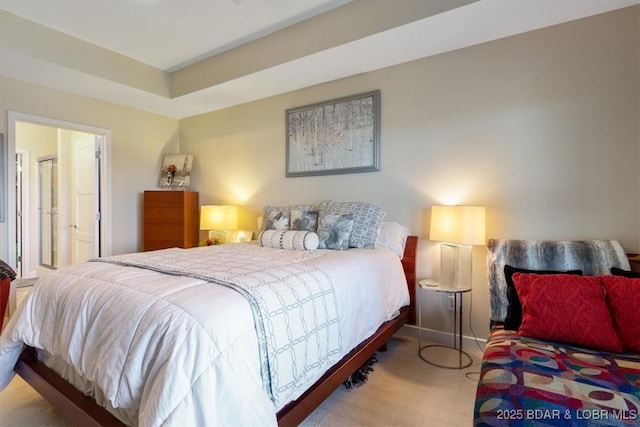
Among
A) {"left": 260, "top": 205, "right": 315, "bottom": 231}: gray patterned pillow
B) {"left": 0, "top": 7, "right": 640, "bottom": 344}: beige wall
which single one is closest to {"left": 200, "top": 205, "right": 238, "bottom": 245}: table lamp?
{"left": 0, "top": 7, "right": 640, "bottom": 344}: beige wall

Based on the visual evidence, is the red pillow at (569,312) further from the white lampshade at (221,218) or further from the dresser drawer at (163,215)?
the dresser drawer at (163,215)

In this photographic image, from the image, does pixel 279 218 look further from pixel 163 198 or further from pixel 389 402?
pixel 163 198

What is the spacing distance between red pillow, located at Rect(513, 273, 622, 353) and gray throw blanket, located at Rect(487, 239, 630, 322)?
1.06 feet

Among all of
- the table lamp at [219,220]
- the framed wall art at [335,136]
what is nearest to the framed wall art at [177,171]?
the table lamp at [219,220]

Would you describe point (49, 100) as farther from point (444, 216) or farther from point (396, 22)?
point (444, 216)

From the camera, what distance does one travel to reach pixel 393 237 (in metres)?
2.71

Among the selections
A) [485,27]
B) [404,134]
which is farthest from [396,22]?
[404,134]

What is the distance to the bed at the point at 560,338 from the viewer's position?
3.51ft

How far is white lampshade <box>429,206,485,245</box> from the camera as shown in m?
2.27

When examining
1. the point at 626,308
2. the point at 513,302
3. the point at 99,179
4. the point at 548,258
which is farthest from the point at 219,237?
the point at 626,308

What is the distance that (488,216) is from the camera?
249cm

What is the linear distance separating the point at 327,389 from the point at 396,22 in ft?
8.01

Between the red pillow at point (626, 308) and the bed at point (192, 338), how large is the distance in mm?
1225

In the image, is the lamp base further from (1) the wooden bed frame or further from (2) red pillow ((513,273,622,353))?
(2) red pillow ((513,273,622,353))
